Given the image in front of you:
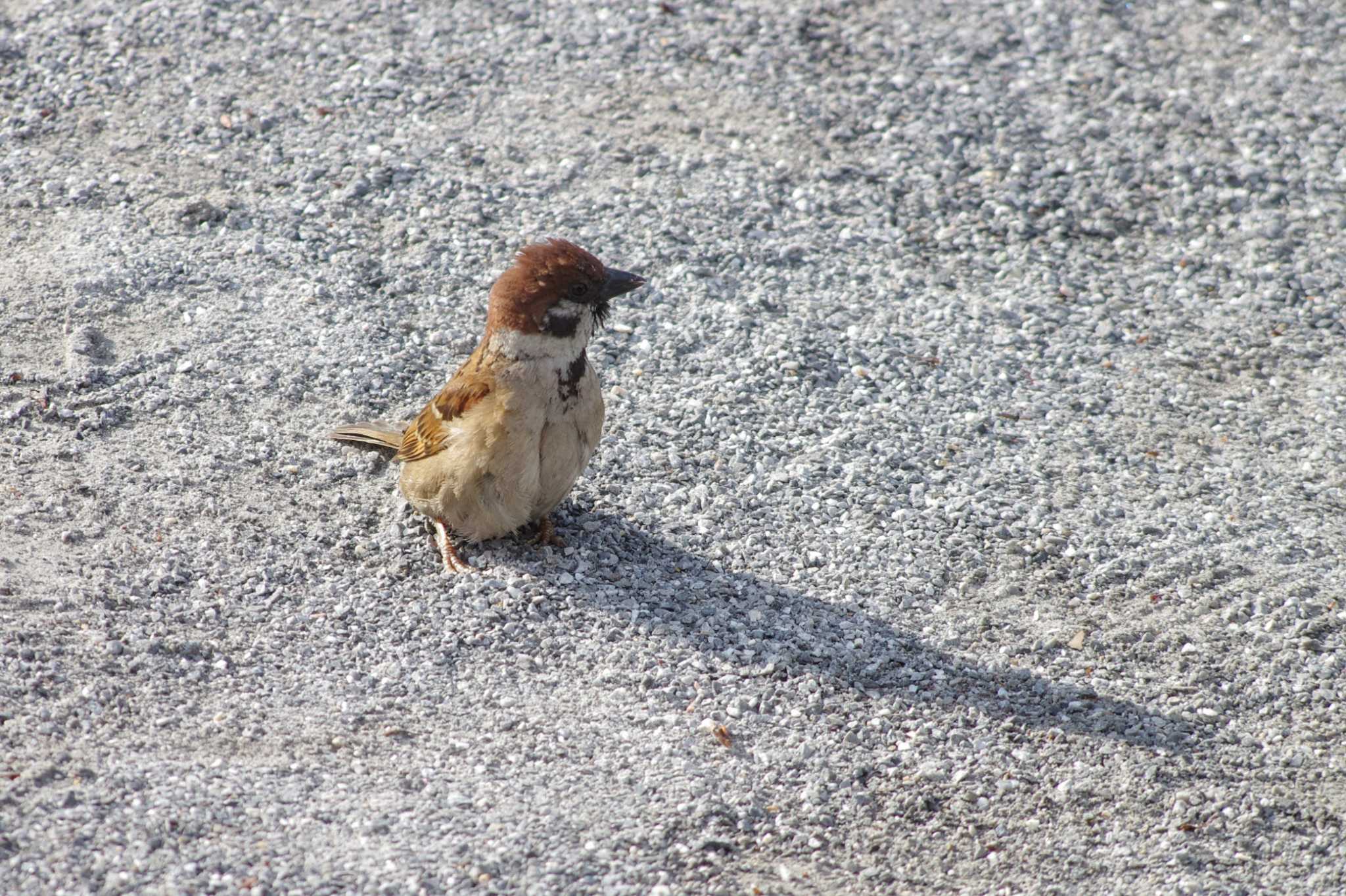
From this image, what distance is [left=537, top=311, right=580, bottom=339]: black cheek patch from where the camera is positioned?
4.85 m

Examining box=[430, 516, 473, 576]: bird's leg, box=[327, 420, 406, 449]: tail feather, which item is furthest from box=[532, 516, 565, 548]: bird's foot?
box=[327, 420, 406, 449]: tail feather

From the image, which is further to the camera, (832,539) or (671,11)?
(671,11)

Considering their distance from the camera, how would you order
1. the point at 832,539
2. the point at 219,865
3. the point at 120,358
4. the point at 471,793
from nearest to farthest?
the point at 219,865 → the point at 471,793 → the point at 832,539 → the point at 120,358

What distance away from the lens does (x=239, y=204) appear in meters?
6.83

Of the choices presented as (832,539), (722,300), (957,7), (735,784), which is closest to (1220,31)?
(957,7)

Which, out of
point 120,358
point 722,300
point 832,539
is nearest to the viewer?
point 832,539

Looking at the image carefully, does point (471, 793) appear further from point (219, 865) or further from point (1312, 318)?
point (1312, 318)

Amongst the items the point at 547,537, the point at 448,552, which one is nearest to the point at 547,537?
the point at 547,537

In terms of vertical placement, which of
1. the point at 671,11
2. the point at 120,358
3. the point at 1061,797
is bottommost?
the point at 1061,797

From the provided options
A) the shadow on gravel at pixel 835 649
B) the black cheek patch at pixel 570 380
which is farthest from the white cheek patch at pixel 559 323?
the shadow on gravel at pixel 835 649

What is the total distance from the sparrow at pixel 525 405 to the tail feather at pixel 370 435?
0.36m

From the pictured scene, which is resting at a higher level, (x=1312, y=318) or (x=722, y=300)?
(x=722, y=300)

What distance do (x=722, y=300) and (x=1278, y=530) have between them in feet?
8.77

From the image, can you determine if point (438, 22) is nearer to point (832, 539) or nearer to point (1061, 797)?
point (832, 539)
